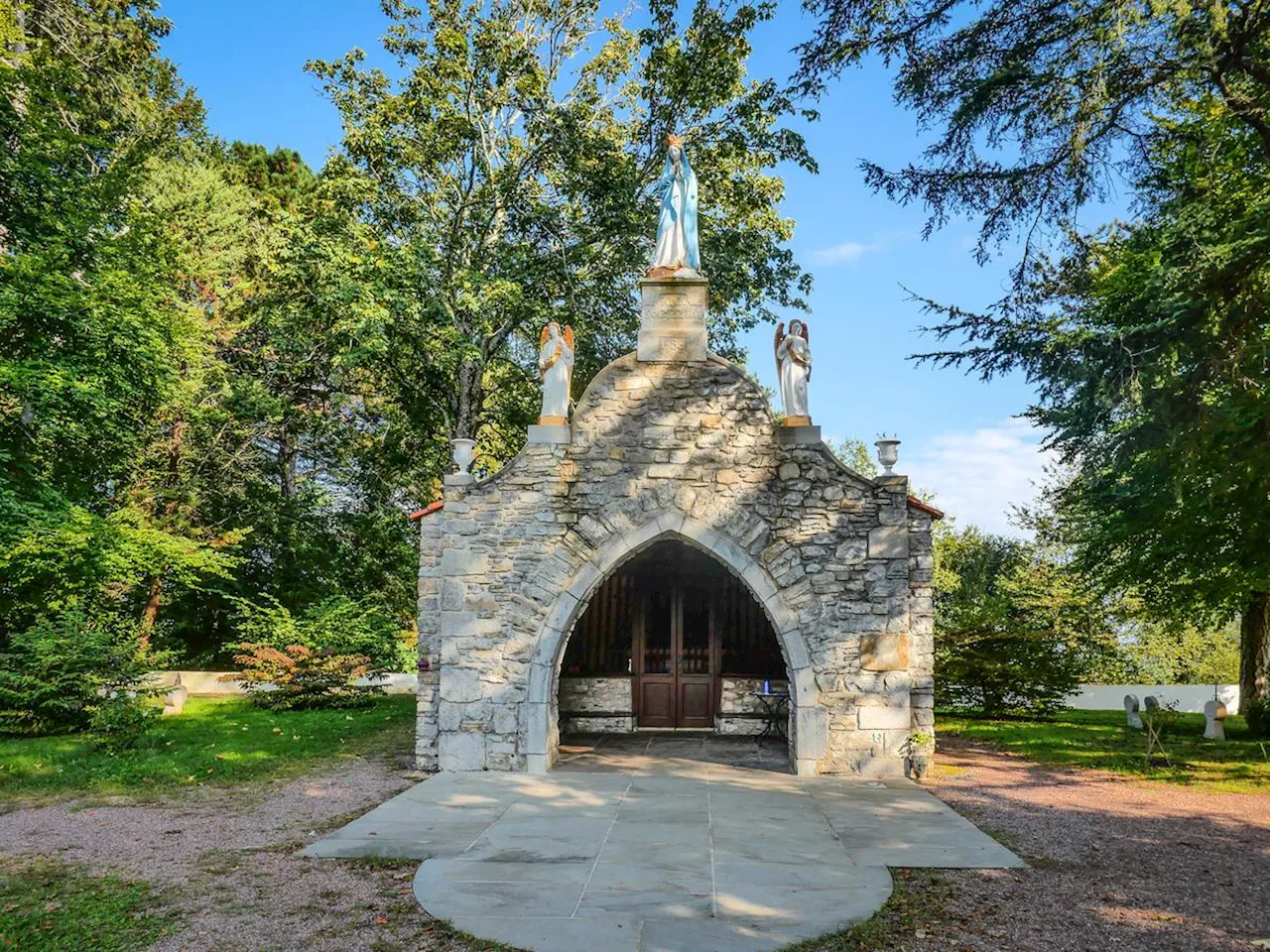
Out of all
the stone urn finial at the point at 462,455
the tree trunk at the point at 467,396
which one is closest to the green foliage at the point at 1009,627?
the stone urn finial at the point at 462,455

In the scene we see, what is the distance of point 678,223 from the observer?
31.1ft

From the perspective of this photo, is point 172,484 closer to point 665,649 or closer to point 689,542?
point 665,649

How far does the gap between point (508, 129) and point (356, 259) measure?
4.94 metres

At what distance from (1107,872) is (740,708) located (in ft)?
18.7

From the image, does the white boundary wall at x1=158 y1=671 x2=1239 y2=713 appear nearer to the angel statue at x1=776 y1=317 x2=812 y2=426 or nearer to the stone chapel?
the stone chapel

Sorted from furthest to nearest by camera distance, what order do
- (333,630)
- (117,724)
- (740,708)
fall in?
(333,630) → (740,708) → (117,724)

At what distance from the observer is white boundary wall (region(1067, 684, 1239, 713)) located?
16.3 metres

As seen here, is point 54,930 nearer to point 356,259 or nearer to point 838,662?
point 838,662

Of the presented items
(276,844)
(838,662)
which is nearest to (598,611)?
(838,662)

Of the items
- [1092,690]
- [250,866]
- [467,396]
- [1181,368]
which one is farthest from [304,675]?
[1092,690]

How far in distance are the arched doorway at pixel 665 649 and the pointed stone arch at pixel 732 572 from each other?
227cm

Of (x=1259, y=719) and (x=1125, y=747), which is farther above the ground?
(x=1259, y=719)

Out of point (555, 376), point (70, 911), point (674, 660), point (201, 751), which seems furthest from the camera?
point (674, 660)

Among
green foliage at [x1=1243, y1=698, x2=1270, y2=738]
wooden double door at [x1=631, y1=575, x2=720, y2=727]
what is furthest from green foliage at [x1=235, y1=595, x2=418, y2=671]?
green foliage at [x1=1243, y1=698, x2=1270, y2=738]
